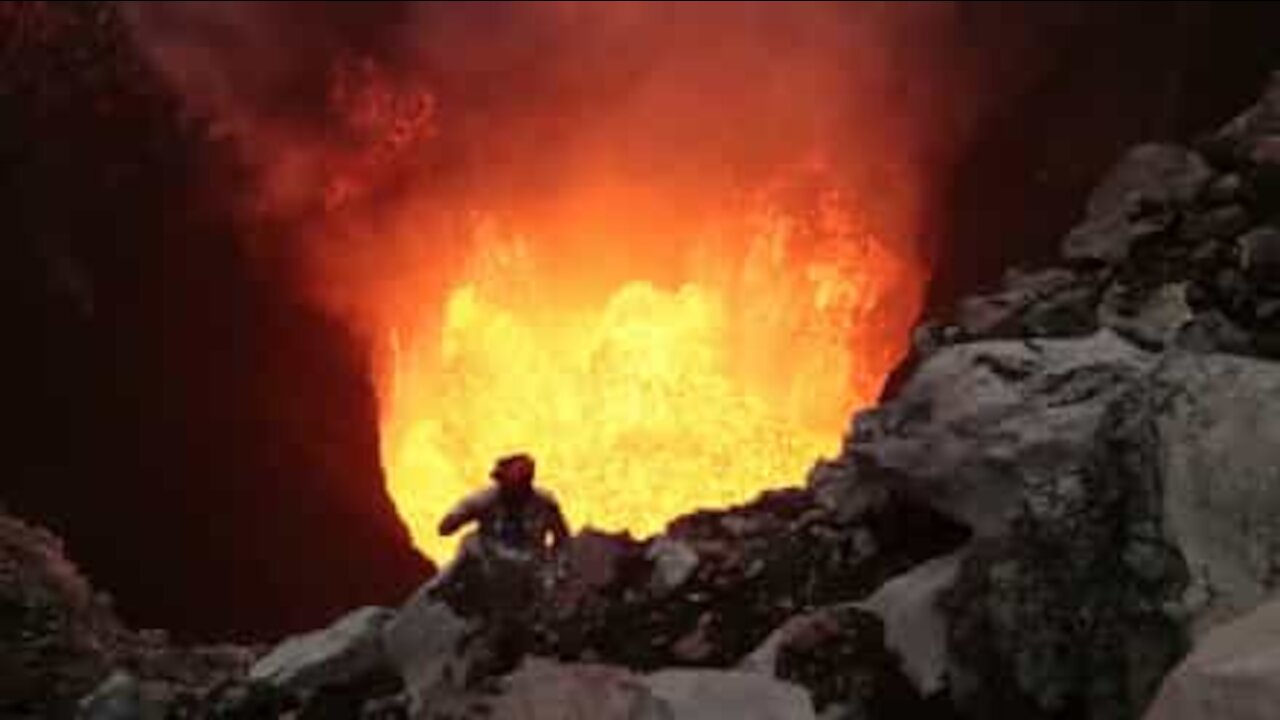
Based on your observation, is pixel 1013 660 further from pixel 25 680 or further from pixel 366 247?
pixel 366 247

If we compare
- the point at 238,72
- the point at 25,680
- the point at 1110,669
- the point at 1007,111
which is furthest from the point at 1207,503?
the point at 238,72

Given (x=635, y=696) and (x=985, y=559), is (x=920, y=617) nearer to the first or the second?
(x=985, y=559)

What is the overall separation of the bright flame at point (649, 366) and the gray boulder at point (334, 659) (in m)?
11.3

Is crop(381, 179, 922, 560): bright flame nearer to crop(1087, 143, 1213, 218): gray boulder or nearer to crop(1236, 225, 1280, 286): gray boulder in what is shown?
crop(1087, 143, 1213, 218): gray boulder

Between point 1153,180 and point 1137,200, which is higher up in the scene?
point 1153,180

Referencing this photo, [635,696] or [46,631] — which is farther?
[46,631]

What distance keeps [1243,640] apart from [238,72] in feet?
63.3

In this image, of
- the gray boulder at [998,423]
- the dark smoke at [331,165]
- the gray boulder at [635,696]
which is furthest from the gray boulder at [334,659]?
the dark smoke at [331,165]

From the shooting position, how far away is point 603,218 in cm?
2705

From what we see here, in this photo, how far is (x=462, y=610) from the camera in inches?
451

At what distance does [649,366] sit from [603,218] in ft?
8.13

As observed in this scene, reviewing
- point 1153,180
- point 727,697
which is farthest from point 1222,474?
point 1153,180

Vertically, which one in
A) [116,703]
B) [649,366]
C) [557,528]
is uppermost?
[649,366]

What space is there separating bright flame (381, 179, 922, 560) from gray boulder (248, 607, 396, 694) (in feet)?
37.2
